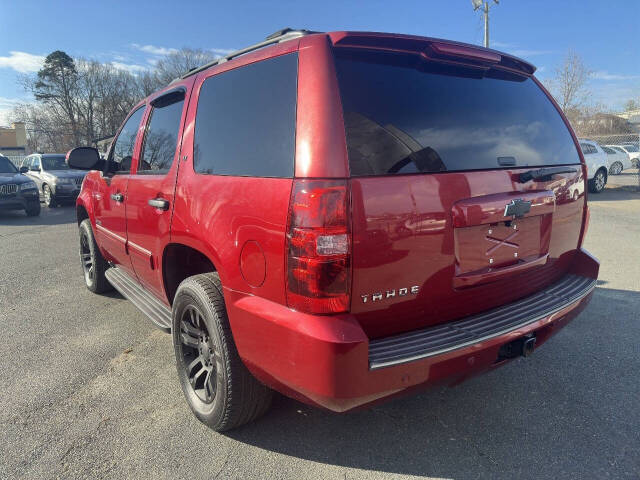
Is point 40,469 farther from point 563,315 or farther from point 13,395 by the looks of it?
point 563,315

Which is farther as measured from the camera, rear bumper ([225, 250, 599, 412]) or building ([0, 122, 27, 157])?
building ([0, 122, 27, 157])

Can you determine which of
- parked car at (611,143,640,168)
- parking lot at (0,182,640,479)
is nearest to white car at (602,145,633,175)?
parked car at (611,143,640,168)

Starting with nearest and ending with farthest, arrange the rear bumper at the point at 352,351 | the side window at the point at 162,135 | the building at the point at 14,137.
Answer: the rear bumper at the point at 352,351 → the side window at the point at 162,135 → the building at the point at 14,137

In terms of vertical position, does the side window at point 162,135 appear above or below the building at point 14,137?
below

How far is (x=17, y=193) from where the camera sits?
11.8 metres

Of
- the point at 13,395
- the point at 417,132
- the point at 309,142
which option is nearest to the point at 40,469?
the point at 13,395

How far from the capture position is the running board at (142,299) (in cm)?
306

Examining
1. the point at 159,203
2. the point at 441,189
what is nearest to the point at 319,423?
the point at 441,189

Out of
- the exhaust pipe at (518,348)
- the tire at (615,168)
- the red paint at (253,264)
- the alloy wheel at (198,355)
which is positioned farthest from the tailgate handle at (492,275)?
the tire at (615,168)

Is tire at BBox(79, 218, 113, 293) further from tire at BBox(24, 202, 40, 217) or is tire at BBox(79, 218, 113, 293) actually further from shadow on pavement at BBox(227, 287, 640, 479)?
tire at BBox(24, 202, 40, 217)

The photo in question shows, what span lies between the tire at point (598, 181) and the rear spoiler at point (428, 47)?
1503 centimetres

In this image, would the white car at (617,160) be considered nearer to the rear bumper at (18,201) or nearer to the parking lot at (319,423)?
the parking lot at (319,423)

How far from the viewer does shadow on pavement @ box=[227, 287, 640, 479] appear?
86.4 inches

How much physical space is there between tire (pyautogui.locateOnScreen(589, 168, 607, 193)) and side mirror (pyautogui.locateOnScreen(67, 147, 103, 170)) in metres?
15.8
